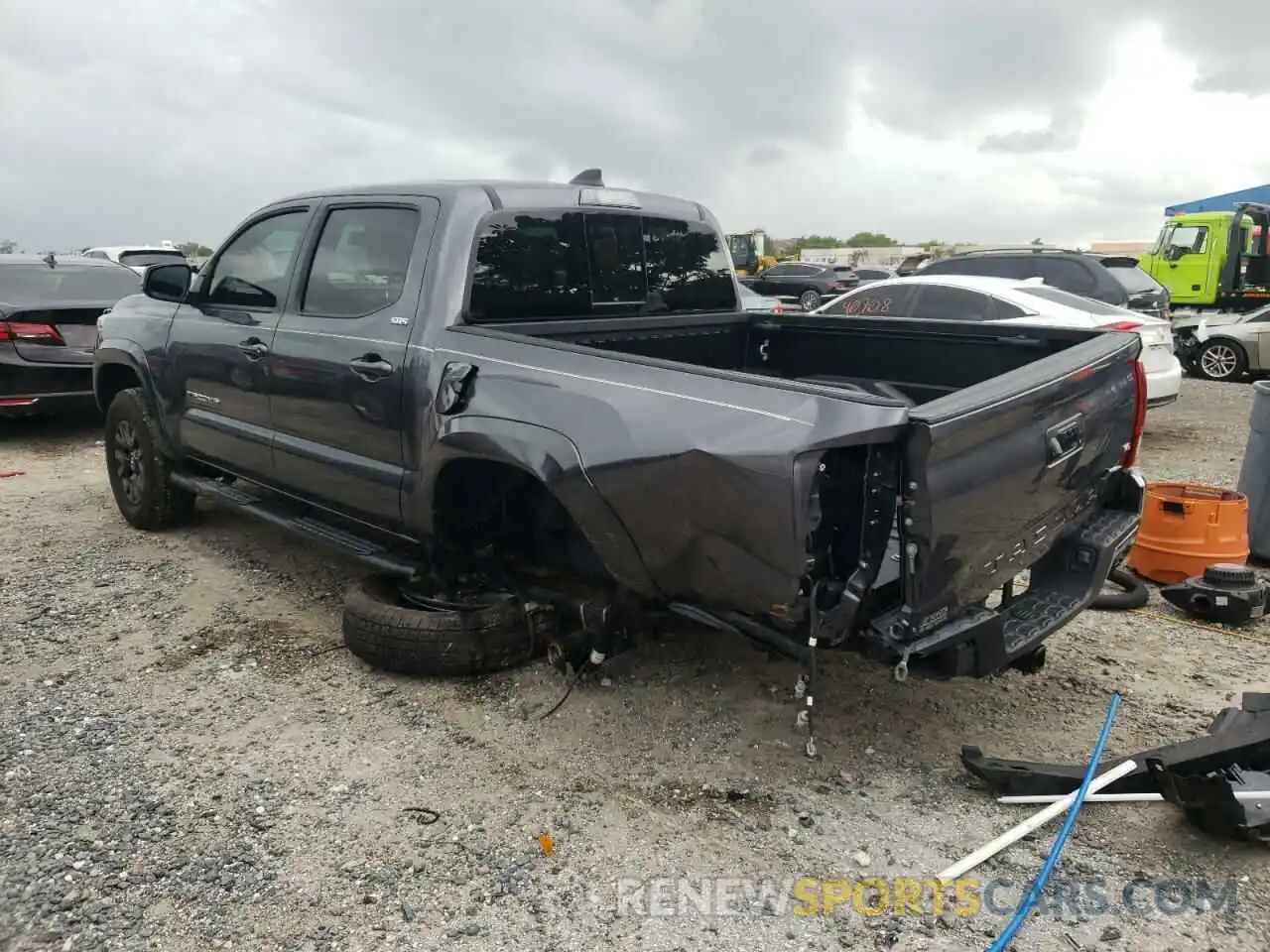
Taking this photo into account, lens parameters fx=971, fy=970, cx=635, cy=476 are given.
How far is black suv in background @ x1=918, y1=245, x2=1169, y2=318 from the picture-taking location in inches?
449

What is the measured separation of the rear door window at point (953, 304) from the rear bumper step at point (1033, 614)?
4981mm

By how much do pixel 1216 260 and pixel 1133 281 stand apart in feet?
25.9

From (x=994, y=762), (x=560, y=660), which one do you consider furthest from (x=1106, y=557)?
(x=560, y=660)

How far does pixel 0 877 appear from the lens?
2.71 meters

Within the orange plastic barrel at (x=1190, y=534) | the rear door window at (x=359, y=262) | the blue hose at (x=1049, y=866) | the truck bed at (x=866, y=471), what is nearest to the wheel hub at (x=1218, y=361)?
the orange plastic barrel at (x=1190, y=534)

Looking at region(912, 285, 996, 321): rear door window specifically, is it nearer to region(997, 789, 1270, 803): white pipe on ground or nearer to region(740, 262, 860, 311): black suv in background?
region(997, 789, 1270, 803): white pipe on ground

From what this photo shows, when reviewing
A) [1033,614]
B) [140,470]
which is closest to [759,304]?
[140,470]

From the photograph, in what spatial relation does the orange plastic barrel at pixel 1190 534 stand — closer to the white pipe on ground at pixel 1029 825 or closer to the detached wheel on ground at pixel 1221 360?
the white pipe on ground at pixel 1029 825

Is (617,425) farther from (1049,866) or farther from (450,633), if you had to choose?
(1049,866)

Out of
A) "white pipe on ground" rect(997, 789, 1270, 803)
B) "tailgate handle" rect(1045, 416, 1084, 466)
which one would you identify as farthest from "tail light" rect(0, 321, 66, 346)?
"white pipe on ground" rect(997, 789, 1270, 803)

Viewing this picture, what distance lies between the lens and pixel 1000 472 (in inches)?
109

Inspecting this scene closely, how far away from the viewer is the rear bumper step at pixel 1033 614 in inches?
111

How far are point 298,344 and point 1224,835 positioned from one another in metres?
3.81

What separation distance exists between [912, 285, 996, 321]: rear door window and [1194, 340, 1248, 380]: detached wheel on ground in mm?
7409
